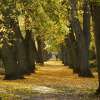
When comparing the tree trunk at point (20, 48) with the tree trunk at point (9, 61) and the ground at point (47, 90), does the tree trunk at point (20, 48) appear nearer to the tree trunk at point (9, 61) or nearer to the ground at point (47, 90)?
the tree trunk at point (9, 61)

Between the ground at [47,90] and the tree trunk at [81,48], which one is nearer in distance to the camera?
the ground at [47,90]

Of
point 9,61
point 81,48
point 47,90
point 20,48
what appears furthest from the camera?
point 20,48

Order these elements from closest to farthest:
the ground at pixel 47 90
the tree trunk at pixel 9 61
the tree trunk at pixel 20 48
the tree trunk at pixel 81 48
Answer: the ground at pixel 47 90
the tree trunk at pixel 9 61
the tree trunk at pixel 20 48
the tree trunk at pixel 81 48

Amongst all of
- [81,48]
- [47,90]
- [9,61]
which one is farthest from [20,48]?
[47,90]

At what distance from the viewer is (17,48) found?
34.2 metres

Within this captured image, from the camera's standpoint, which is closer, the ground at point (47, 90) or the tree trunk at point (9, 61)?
the ground at point (47, 90)

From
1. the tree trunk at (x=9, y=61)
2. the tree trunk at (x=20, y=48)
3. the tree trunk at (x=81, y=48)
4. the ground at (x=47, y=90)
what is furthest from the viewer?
the tree trunk at (x=81, y=48)

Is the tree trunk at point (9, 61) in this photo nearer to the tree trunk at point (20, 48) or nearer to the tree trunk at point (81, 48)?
the tree trunk at point (20, 48)

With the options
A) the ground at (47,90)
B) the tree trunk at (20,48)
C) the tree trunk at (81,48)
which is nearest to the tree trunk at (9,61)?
the ground at (47,90)

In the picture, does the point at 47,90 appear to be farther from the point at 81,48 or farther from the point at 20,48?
the point at 20,48

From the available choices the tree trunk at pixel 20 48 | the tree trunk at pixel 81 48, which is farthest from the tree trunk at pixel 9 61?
the tree trunk at pixel 81 48

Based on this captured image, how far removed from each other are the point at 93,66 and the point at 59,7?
26.9 meters

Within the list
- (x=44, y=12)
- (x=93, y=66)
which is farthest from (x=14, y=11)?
(x=93, y=66)

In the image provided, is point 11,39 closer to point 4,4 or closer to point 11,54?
point 11,54
